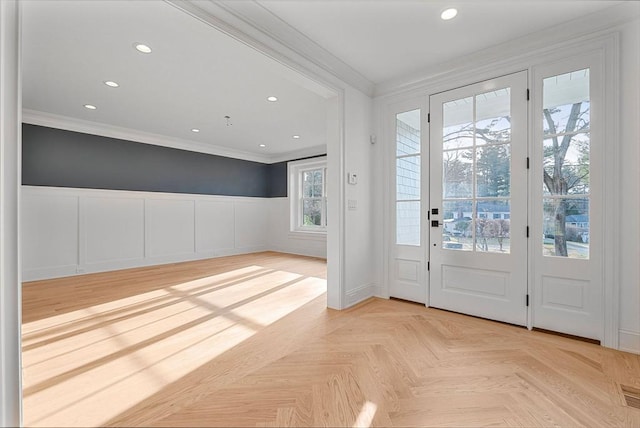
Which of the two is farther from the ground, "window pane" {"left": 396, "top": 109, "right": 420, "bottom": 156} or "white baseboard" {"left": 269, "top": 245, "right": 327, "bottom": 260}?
"window pane" {"left": 396, "top": 109, "right": 420, "bottom": 156}

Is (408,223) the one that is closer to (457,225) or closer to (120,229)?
(457,225)

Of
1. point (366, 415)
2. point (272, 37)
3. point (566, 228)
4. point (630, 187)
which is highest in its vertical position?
point (272, 37)

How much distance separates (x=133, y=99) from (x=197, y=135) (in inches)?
73.2

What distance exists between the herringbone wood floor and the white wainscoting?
1546mm

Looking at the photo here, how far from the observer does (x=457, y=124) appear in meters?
2.99

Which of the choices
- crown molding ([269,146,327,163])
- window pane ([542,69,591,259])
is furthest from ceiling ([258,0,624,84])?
crown molding ([269,146,327,163])

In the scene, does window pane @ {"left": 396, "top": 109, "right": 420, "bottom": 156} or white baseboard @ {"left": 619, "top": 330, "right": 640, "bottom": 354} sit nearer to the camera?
white baseboard @ {"left": 619, "top": 330, "right": 640, "bottom": 354}

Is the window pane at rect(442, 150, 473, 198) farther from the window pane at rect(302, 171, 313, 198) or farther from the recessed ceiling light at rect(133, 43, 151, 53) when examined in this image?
the window pane at rect(302, 171, 313, 198)

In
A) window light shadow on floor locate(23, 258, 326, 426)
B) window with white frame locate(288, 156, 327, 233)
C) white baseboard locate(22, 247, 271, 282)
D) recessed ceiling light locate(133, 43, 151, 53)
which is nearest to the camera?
window light shadow on floor locate(23, 258, 326, 426)

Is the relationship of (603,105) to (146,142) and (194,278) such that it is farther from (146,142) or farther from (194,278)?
(146,142)

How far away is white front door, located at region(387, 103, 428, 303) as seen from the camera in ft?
10.6

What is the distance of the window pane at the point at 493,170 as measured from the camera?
272cm

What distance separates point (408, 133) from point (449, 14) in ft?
4.19

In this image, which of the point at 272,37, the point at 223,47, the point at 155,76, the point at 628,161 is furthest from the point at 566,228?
the point at 155,76
